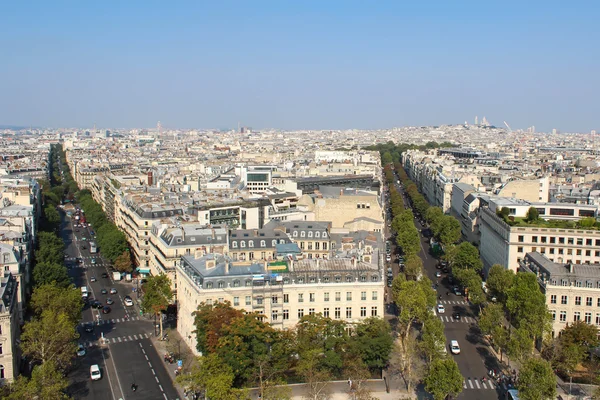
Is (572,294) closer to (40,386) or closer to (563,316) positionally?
(563,316)

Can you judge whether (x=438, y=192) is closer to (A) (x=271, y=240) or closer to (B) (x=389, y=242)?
(B) (x=389, y=242)

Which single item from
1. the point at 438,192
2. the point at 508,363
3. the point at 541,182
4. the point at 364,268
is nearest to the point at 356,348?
the point at 364,268

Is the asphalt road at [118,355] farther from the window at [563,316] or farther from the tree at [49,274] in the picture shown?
the window at [563,316]

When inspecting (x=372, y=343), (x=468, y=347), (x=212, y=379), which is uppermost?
(x=372, y=343)

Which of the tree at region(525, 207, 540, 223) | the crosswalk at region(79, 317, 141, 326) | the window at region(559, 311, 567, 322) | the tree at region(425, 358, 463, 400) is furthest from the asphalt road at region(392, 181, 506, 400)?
the crosswalk at region(79, 317, 141, 326)

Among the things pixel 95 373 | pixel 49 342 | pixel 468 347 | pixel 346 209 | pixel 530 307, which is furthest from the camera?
pixel 346 209

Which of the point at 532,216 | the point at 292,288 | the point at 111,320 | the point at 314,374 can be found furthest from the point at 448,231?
the point at 314,374

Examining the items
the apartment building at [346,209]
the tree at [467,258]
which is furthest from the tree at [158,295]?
the tree at [467,258]
